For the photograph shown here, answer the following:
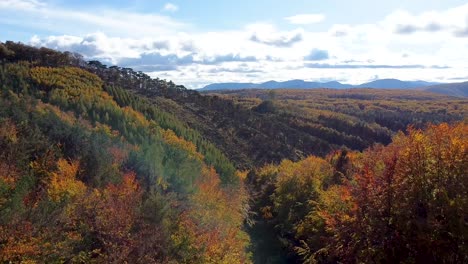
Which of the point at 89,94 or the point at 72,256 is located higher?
the point at 89,94

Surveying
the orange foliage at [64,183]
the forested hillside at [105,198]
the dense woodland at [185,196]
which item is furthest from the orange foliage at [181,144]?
the orange foliage at [64,183]

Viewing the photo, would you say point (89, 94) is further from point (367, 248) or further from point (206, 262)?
point (367, 248)

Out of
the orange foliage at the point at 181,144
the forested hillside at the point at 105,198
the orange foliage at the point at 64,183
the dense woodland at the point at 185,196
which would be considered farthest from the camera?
the orange foliage at the point at 181,144

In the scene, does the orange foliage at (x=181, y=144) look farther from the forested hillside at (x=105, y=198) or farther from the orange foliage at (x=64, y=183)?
the orange foliage at (x=64, y=183)

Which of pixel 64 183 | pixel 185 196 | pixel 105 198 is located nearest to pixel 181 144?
pixel 185 196

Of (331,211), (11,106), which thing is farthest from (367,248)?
(11,106)

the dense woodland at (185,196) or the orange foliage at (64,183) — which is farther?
the orange foliage at (64,183)

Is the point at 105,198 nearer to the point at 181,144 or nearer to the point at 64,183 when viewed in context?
the point at 64,183

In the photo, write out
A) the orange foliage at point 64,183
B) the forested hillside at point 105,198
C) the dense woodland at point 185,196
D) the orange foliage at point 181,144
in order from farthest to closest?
the orange foliage at point 181,144
the orange foliage at point 64,183
the forested hillside at point 105,198
the dense woodland at point 185,196

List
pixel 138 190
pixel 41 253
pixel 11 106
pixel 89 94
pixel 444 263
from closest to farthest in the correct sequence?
pixel 444 263 → pixel 41 253 → pixel 138 190 → pixel 11 106 → pixel 89 94
